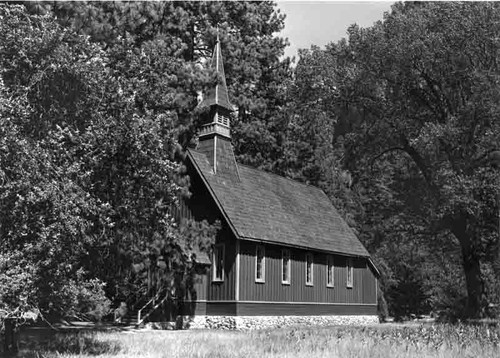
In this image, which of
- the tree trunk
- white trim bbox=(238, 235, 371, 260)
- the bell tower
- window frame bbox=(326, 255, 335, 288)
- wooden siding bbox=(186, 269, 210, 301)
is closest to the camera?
white trim bbox=(238, 235, 371, 260)

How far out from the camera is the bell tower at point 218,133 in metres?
31.8

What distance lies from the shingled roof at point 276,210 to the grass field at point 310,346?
11.2 meters

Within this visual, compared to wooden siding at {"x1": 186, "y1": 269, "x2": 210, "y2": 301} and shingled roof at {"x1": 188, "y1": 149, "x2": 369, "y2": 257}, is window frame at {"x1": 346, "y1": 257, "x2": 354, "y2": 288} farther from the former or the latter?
wooden siding at {"x1": 186, "y1": 269, "x2": 210, "y2": 301}

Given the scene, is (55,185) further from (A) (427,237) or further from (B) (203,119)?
(A) (427,237)

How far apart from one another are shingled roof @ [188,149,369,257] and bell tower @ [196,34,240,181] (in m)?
0.37

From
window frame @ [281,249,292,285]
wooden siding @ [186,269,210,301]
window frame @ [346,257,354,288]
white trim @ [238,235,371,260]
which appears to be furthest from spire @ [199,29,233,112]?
window frame @ [346,257,354,288]

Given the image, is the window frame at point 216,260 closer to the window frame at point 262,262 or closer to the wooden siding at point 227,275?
the wooden siding at point 227,275

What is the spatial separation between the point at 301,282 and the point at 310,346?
17.1m

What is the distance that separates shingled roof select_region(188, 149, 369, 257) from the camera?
2998 centimetres

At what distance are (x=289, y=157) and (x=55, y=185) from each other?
31.9 meters

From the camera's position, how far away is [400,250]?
148ft

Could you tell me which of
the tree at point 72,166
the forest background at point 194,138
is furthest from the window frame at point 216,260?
the tree at point 72,166

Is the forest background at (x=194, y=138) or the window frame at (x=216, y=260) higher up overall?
the forest background at (x=194, y=138)

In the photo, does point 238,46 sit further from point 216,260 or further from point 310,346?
point 310,346
